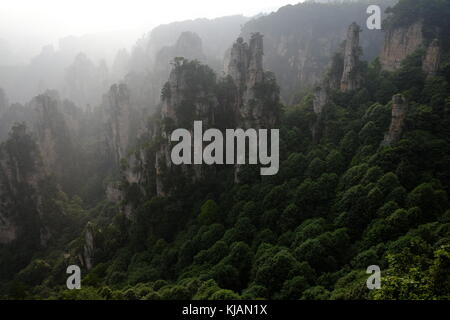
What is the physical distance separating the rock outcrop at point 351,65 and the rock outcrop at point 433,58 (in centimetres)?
980

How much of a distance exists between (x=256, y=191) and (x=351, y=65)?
27168 mm

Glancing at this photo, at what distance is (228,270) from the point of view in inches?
1439

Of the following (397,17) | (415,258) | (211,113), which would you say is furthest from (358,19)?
(415,258)

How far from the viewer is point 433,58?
2249 inches

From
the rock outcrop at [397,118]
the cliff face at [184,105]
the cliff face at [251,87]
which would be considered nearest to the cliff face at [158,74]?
the cliff face at [184,105]

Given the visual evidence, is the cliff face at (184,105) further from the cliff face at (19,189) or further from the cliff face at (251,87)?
the cliff face at (19,189)

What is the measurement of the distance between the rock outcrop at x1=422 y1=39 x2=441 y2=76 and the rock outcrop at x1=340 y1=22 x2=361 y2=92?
9802 millimetres

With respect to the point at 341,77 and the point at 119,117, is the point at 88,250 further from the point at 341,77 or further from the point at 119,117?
the point at 119,117

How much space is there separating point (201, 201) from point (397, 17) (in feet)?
157

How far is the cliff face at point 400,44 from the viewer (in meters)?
69.8

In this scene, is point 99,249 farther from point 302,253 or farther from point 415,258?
point 415,258

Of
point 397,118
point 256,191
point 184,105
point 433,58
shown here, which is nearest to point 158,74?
point 184,105
